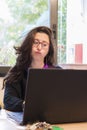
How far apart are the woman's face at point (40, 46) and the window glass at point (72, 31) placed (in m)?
1.25

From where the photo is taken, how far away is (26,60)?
1813 mm

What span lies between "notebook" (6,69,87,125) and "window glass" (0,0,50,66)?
1.75m

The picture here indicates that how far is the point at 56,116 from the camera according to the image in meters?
1.27

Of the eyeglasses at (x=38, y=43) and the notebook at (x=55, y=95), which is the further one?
the eyeglasses at (x=38, y=43)

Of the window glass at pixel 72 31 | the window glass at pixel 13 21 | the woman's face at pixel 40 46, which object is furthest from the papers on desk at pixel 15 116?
the window glass at pixel 72 31

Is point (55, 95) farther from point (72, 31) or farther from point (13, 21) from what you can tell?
point (72, 31)

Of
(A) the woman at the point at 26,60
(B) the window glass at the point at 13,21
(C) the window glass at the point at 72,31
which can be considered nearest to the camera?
(A) the woman at the point at 26,60

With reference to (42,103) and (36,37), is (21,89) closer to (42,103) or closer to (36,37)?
(36,37)

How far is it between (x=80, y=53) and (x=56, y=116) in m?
1.96

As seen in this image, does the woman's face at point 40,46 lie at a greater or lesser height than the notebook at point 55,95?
greater

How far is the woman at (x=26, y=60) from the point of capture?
5.58 feet

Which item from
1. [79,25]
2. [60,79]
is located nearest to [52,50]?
[60,79]

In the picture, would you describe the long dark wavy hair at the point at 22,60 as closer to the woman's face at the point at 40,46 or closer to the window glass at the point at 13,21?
the woman's face at the point at 40,46

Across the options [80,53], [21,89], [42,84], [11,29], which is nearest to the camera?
[42,84]
